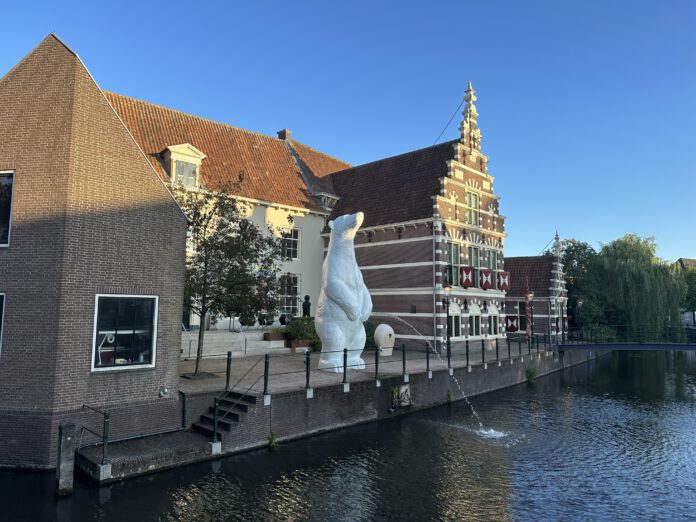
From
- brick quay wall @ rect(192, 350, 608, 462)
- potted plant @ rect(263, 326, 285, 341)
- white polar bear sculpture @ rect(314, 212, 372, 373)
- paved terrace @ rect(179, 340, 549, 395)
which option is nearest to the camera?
brick quay wall @ rect(192, 350, 608, 462)

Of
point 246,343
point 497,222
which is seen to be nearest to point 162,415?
point 246,343

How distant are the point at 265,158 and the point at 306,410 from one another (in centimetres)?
1885

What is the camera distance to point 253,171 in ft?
84.2

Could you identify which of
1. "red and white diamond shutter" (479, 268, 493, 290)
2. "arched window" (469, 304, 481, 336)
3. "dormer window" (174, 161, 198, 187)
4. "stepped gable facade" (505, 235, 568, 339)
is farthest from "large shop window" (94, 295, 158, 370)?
"stepped gable facade" (505, 235, 568, 339)

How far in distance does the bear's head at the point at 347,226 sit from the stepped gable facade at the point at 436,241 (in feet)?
26.3

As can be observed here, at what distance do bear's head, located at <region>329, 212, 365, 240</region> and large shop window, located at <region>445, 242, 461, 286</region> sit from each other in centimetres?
947

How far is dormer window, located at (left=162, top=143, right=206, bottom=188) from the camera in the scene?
69.5ft

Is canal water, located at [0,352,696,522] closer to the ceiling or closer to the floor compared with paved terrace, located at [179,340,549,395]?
closer to the floor

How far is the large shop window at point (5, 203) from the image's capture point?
10055 millimetres

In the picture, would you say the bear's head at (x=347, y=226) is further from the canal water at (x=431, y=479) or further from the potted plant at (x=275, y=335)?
the potted plant at (x=275, y=335)

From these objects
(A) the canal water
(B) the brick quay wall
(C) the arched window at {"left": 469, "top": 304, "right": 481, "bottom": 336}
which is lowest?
(A) the canal water

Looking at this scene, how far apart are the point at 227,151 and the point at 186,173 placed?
4.31 m

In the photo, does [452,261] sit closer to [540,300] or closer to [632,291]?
[540,300]

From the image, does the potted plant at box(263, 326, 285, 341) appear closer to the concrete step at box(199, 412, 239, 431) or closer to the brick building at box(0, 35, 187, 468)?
the concrete step at box(199, 412, 239, 431)
